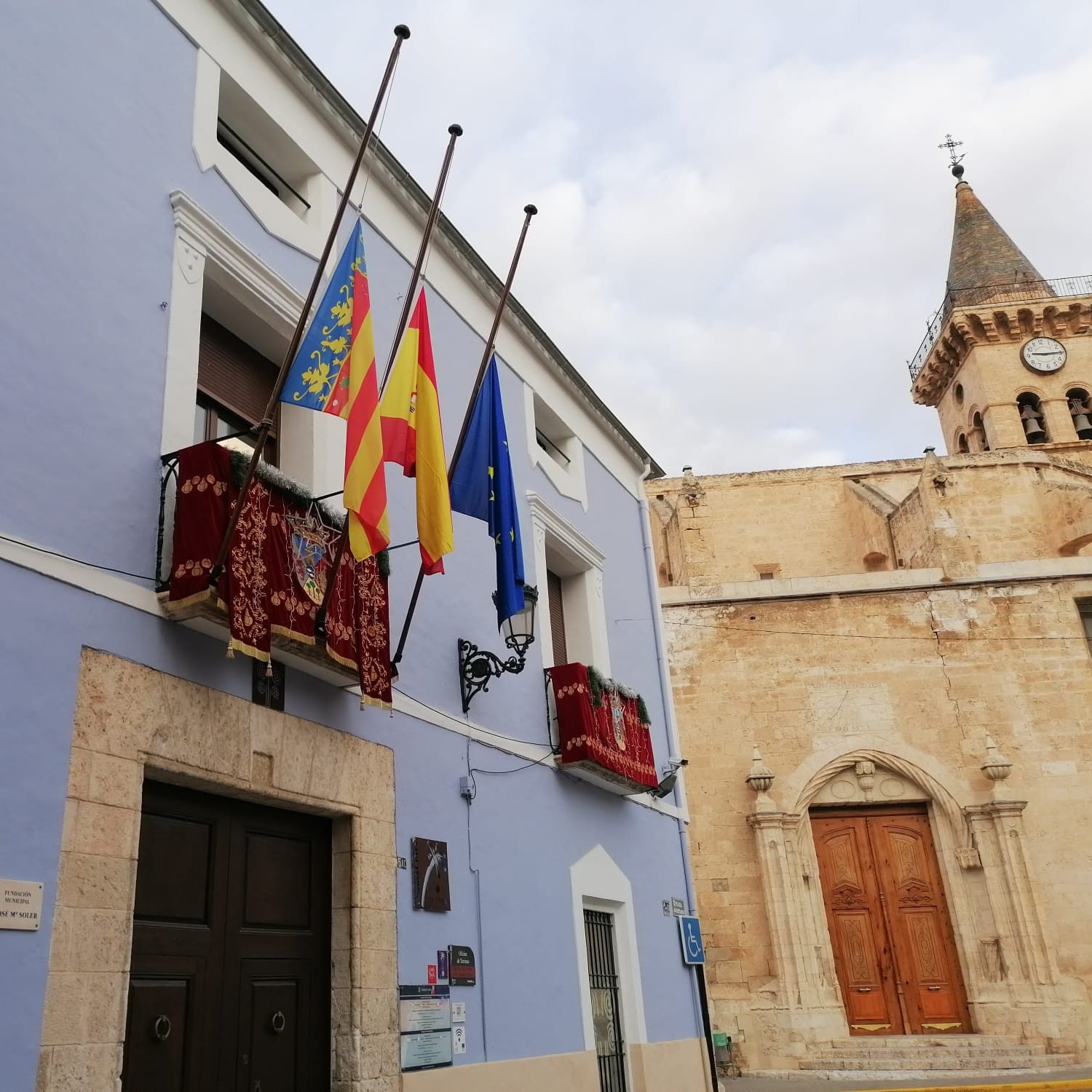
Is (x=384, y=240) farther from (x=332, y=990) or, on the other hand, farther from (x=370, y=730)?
(x=332, y=990)

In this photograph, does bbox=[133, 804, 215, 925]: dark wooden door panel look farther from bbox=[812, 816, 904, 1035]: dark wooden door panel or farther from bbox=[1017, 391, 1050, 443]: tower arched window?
bbox=[1017, 391, 1050, 443]: tower arched window

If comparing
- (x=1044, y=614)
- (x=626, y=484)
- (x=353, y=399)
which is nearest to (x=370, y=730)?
(x=353, y=399)

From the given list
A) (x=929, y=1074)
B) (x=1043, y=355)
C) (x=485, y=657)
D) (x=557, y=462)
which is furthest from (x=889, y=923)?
(x=1043, y=355)

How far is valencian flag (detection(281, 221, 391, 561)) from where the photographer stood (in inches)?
204

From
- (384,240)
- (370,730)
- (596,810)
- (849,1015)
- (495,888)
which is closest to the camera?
(370,730)

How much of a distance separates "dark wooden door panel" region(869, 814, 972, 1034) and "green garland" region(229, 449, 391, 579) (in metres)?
10.4

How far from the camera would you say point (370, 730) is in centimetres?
608

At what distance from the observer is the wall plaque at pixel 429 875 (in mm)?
6074

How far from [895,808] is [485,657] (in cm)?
922

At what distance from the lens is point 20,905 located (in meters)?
3.85

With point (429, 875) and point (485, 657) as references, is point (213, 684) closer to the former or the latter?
point (429, 875)

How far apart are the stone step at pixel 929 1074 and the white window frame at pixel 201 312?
9670 mm

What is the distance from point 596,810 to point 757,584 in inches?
308

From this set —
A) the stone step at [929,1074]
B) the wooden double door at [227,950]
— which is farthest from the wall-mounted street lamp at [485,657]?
the stone step at [929,1074]
